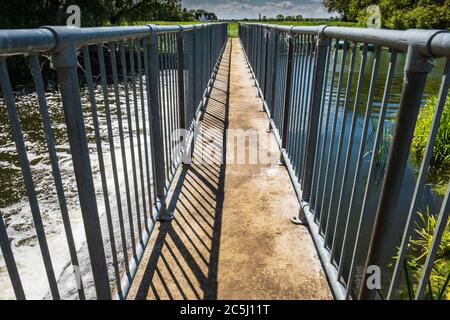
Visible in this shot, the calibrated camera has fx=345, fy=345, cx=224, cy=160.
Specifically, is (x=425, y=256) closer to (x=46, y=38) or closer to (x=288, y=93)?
(x=288, y=93)

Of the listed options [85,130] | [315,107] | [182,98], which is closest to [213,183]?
[182,98]

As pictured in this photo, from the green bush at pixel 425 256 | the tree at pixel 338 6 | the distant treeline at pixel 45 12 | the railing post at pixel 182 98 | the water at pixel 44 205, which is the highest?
the tree at pixel 338 6

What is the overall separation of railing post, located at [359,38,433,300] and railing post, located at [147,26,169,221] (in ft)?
6.09

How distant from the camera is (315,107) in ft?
9.50

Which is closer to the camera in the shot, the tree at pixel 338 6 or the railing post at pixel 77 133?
the railing post at pixel 77 133

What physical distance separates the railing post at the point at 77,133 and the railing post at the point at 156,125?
4.06ft

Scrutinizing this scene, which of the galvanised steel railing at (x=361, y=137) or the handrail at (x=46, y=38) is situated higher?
the handrail at (x=46, y=38)

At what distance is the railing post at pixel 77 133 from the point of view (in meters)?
1.36

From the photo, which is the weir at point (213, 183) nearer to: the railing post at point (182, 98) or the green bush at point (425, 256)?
the railing post at point (182, 98)

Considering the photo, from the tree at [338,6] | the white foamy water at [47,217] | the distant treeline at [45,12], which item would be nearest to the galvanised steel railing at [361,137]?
the white foamy water at [47,217]

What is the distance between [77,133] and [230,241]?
183cm

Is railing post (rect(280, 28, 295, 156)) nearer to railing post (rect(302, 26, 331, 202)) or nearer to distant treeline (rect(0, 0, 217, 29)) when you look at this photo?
railing post (rect(302, 26, 331, 202))

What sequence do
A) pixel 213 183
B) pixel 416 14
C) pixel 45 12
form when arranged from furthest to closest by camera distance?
pixel 416 14 < pixel 45 12 < pixel 213 183
